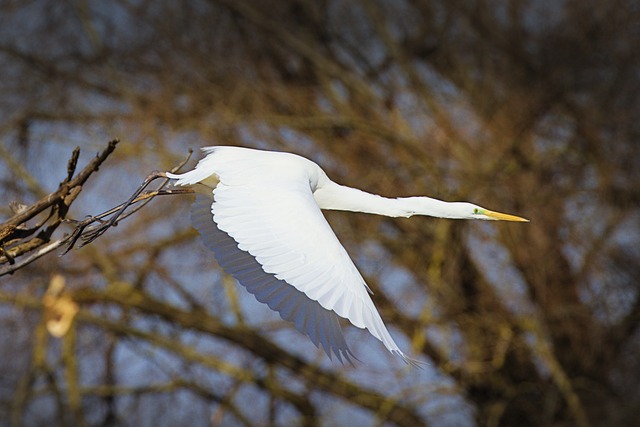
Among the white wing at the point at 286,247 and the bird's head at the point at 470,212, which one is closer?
the white wing at the point at 286,247

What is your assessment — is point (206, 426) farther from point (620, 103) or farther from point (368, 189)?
point (620, 103)

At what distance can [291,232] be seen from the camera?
5.24ft

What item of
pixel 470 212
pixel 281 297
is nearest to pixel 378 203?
pixel 470 212

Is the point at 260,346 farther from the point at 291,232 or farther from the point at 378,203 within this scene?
the point at 291,232

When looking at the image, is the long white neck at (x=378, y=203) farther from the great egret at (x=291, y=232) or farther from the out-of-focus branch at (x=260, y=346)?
the out-of-focus branch at (x=260, y=346)

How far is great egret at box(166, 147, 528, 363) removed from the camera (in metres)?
1.50

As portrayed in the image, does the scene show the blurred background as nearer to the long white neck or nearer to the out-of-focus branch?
the out-of-focus branch

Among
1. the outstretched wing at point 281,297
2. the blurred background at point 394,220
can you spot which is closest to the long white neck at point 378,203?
the outstretched wing at point 281,297

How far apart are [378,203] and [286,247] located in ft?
1.34

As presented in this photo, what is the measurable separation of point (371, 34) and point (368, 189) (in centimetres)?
142

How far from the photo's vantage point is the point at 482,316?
473 cm

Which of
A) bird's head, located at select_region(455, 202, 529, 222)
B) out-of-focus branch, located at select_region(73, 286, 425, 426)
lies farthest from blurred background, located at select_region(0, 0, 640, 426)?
bird's head, located at select_region(455, 202, 529, 222)

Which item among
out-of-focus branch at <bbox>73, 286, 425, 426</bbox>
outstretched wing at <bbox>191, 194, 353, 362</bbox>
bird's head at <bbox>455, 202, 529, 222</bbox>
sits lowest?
outstretched wing at <bbox>191, 194, 353, 362</bbox>

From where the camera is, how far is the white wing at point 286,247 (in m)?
1.48
